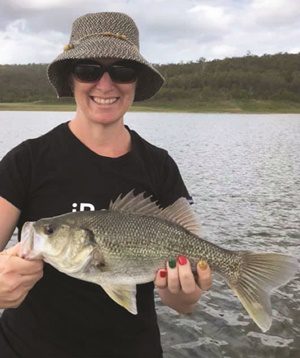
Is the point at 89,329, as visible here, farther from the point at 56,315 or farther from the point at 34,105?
the point at 34,105

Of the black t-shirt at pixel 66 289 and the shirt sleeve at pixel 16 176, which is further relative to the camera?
the black t-shirt at pixel 66 289

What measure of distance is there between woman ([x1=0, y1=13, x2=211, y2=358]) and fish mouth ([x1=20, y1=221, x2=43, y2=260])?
225 millimetres

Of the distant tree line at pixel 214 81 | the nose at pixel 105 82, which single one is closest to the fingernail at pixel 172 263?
the nose at pixel 105 82

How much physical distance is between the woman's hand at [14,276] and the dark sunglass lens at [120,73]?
1294mm

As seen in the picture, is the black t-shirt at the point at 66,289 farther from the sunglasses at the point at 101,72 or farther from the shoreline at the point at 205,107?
the shoreline at the point at 205,107

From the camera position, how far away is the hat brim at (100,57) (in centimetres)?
315

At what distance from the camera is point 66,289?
120 inches

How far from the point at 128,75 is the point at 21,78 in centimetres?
14228

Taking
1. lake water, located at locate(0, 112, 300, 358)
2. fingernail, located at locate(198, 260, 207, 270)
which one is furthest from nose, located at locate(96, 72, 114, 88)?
lake water, located at locate(0, 112, 300, 358)

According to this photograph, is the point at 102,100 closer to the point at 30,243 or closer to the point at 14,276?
the point at 30,243

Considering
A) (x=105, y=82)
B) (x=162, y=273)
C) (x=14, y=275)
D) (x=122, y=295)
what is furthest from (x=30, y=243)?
(x=105, y=82)

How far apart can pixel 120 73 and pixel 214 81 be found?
128 meters

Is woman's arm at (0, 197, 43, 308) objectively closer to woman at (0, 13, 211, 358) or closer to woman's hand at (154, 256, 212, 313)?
woman at (0, 13, 211, 358)

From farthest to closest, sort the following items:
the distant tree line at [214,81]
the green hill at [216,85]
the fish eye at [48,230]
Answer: the distant tree line at [214,81] → the green hill at [216,85] → the fish eye at [48,230]
